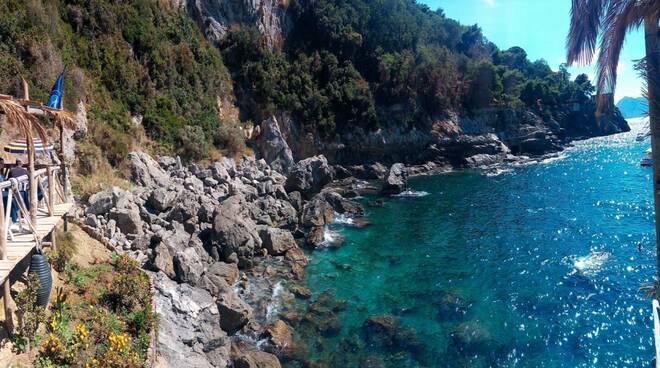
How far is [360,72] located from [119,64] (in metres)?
37.2

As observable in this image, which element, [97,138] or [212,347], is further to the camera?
[97,138]

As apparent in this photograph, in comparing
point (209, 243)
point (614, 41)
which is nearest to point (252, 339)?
point (209, 243)

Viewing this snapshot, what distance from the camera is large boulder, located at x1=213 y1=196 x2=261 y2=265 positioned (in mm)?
21406

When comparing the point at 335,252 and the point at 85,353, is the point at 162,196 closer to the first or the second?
the point at 335,252

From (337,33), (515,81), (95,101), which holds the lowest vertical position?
(95,101)

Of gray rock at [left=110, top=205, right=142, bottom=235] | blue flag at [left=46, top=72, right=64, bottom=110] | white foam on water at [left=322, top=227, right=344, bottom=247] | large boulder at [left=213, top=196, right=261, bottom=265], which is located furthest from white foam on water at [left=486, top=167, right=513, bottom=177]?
blue flag at [left=46, top=72, right=64, bottom=110]

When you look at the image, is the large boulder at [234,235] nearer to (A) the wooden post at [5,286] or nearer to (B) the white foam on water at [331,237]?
(B) the white foam on water at [331,237]

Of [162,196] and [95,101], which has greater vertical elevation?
[95,101]

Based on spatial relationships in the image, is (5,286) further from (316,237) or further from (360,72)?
(360,72)

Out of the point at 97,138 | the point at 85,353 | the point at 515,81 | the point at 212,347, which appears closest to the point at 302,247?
the point at 212,347

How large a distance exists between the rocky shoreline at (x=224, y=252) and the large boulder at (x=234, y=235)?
0.06m

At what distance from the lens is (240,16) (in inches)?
1965

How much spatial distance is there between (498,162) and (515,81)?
24139 millimetres

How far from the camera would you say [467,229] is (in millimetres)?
28781
